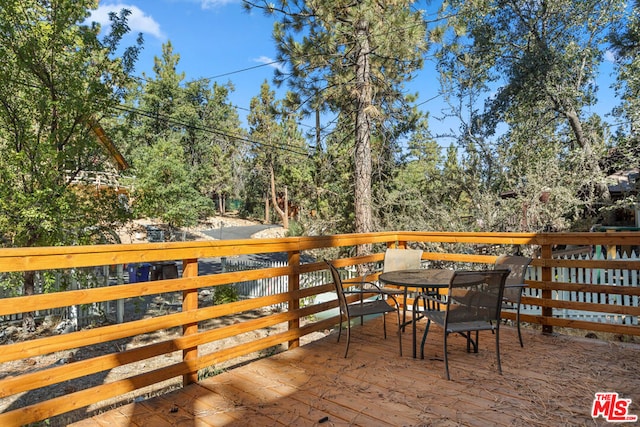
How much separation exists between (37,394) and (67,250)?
411 centimetres

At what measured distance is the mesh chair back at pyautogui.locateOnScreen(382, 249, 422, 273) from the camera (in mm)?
3924

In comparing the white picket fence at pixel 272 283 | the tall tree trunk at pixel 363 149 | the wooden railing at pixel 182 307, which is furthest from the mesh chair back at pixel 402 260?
the white picket fence at pixel 272 283

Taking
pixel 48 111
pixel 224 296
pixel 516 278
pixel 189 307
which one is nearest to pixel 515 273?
pixel 516 278

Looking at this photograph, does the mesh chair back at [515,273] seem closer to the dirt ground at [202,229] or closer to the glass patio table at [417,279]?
the glass patio table at [417,279]

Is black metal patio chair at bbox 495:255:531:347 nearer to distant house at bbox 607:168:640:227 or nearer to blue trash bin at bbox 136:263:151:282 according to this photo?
distant house at bbox 607:168:640:227

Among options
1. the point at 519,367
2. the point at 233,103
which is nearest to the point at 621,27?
the point at 519,367

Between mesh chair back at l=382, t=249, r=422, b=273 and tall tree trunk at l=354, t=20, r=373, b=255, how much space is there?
3.35 meters

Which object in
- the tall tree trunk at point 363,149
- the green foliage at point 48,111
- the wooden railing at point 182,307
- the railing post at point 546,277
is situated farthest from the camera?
the tall tree trunk at point 363,149

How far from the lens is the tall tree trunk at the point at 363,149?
7.42 metres

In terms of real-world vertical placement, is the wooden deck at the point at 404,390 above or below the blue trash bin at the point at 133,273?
above

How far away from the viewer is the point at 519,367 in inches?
110

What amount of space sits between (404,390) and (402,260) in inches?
66.3

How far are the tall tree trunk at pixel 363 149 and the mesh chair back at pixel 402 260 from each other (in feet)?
11.0

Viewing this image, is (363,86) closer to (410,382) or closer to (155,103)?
(410,382)
